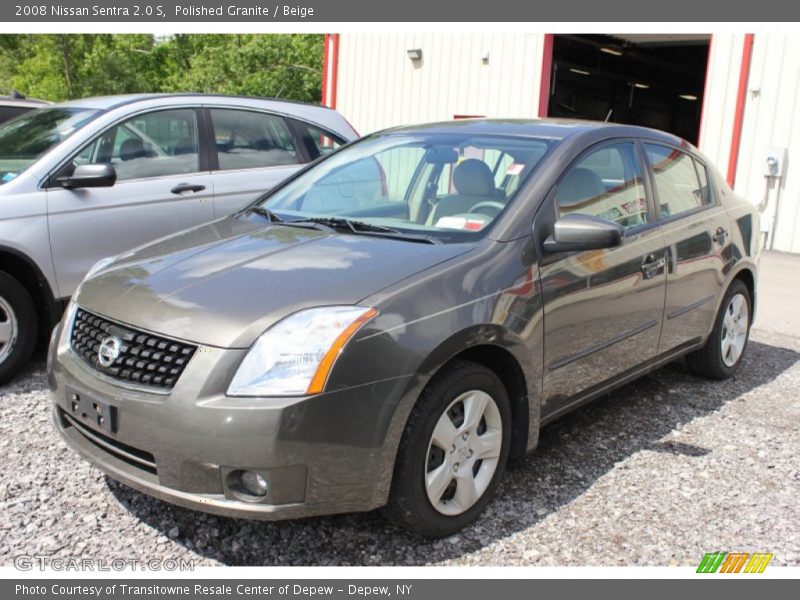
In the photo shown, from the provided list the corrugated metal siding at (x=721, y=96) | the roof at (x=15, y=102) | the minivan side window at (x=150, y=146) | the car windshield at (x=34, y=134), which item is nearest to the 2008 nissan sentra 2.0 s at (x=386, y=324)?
the minivan side window at (x=150, y=146)

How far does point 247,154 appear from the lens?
19.1 ft

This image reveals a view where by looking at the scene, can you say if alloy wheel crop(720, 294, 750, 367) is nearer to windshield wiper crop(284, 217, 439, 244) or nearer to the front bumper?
windshield wiper crop(284, 217, 439, 244)

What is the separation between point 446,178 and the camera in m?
3.77

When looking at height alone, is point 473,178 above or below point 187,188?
above

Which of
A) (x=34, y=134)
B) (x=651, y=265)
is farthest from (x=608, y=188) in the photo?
(x=34, y=134)

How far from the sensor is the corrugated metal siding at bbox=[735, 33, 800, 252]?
10.1m

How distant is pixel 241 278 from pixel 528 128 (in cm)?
185

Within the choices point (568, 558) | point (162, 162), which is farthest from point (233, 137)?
point (568, 558)

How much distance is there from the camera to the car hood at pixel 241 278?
270cm

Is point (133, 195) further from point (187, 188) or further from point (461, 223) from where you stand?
point (461, 223)

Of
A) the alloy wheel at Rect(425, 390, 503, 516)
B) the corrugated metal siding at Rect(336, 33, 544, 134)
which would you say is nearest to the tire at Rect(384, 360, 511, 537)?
the alloy wheel at Rect(425, 390, 503, 516)

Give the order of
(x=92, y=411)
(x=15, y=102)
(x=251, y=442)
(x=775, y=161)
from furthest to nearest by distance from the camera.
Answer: (x=775, y=161) → (x=15, y=102) → (x=92, y=411) → (x=251, y=442)

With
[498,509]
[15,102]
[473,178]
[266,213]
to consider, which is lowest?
[498,509]

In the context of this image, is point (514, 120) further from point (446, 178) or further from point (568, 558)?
point (568, 558)
